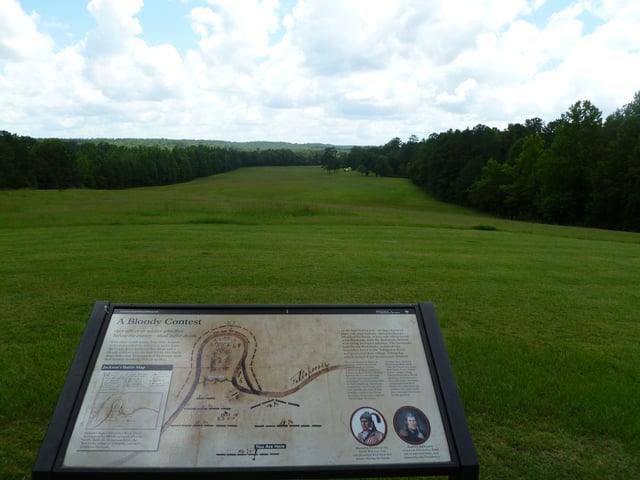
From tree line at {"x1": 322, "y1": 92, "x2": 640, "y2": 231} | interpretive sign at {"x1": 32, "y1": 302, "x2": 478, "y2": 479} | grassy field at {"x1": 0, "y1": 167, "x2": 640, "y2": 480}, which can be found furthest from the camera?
tree line at {"x1": 322, "y1": 92, "x2": 640, "y2": 231}

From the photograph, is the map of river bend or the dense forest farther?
the dense forest

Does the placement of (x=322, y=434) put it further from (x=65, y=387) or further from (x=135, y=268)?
(x=135, y=268)

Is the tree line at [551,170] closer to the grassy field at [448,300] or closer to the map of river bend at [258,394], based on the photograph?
the grassy field at [448,300]

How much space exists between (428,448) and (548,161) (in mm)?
52218

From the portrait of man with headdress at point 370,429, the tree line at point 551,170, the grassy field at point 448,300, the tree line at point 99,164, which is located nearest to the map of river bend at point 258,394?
the portrait of man with headdress at point 370,429

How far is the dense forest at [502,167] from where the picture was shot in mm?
45438


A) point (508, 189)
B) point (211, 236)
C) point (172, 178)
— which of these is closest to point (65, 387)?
point (211, 236)

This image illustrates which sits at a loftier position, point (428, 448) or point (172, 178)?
point (428, 448)

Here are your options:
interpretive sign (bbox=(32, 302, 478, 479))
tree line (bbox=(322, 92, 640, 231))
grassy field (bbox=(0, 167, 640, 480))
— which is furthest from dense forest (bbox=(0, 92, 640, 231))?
interpretive sign (bbox=(32, 302, 478, 479))

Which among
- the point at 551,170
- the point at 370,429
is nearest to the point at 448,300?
the point at 370,429

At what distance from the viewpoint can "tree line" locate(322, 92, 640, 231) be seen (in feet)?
146

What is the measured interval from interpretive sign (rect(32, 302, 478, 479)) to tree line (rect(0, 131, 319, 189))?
62.8m

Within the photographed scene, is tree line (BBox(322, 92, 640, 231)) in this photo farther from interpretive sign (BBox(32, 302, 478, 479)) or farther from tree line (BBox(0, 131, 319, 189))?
interpretive sign (BBox(32, 302, 478, 479))

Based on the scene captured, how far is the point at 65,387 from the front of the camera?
329cm
